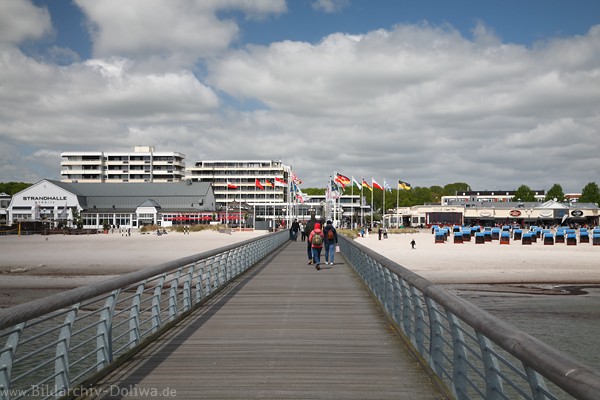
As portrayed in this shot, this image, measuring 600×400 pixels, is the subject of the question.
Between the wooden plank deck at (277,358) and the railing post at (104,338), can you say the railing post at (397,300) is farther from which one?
the railing post at (104,338)

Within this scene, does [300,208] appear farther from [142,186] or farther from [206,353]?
[206,353]

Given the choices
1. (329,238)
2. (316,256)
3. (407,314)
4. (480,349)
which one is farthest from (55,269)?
(480,349)

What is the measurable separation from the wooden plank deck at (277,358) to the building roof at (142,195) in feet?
351

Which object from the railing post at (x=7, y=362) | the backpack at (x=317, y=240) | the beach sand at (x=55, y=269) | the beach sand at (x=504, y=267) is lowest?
the beach sand at (x=504, y=267)

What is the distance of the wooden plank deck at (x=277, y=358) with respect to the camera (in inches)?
229

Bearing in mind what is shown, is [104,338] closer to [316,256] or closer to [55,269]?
[316,256]

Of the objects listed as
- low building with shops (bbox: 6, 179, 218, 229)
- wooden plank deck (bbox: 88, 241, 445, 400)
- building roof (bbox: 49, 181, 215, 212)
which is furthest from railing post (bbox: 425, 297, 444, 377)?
building roof (bbox: 49, 181, 215, 212)

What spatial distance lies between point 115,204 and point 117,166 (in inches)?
1427

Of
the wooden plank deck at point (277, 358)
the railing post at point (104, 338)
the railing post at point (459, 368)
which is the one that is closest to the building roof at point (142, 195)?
the wooden plank deck at point (277, 358)

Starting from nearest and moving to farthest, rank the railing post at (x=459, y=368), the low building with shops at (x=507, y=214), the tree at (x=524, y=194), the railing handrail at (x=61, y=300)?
the railing handrail at (x=61, y=300)
the railing post at (x=459, y=368)
the low building with shops at (x=507, y=214)
the tree at (x=524, y=194)

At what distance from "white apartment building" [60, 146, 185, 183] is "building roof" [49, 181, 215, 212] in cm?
2718

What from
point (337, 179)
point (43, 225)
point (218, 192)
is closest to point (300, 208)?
point (218, 192)

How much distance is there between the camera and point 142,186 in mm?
124812

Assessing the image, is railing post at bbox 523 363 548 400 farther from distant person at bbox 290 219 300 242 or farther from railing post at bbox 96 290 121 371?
distant person at bbox 290 219 300 242
